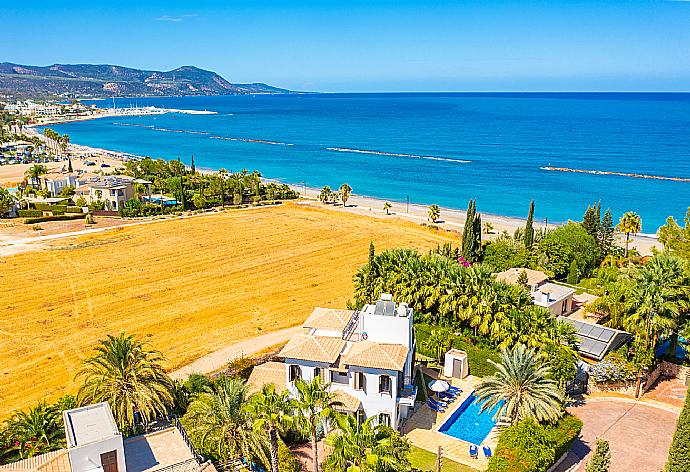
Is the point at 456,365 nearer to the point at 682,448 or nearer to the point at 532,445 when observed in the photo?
the point at 532,445

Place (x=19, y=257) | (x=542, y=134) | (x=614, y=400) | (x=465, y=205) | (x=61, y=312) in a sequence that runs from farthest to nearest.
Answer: (x=542, y=134) → (x=465, y=205) → (x=19, y=257) → (x=61, y=312) → (x=614, y=400)

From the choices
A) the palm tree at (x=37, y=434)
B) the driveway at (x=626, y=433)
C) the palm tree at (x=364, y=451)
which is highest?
the palm tree at (x=364, y=451)

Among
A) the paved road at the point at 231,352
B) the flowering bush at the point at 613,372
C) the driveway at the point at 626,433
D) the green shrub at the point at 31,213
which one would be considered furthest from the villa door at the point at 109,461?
the green shrub at the point at 31,213

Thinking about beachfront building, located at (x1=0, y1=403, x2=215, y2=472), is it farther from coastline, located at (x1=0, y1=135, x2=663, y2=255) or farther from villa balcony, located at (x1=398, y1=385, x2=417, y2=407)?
coastline, located at (x1=0, y1=135, x2=663, y2=255)

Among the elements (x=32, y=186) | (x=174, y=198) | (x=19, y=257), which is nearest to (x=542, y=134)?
(x=174, y=198)

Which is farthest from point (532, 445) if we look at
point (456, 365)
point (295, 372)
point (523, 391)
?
point (295, 372)

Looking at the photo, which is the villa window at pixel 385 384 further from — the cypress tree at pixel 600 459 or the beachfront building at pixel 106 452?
the cypress tree at pixel 600 459

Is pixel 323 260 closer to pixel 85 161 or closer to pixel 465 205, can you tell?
pixel 465 205
